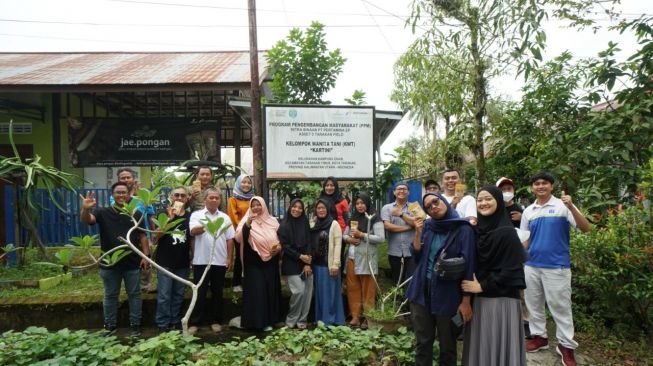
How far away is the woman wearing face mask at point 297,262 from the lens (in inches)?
172

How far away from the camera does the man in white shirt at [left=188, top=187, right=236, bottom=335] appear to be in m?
4.29

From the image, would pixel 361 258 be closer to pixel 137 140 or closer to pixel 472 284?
pixel 472 284

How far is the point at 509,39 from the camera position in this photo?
16.8 feet

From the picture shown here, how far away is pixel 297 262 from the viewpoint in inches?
173

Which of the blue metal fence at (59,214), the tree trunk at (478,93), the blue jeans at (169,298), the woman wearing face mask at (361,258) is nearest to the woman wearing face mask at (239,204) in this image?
the blue jeans at (169,298)

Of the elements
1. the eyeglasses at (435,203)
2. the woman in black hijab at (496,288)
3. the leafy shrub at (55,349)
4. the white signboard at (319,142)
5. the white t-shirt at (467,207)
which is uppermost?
the white signboard at (319,142)

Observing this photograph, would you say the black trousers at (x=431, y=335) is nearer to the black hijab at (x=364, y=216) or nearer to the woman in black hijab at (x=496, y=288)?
the woman in black hijab at (x=496, y=288)

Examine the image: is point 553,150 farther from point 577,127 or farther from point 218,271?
point 218,271

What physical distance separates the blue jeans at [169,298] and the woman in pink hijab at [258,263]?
0.67 meters

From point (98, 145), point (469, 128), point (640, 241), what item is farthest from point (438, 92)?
point (98, 145)

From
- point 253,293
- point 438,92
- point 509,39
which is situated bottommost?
point 253,293

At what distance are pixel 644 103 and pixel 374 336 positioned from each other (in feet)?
13.5

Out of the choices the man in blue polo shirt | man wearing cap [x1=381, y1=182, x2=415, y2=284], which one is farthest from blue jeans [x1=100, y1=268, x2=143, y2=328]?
the man in blue polo shirt

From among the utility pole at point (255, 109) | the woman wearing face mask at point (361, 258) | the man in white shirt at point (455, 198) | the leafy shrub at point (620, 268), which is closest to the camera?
the leafy shrub at point (620, 268)
